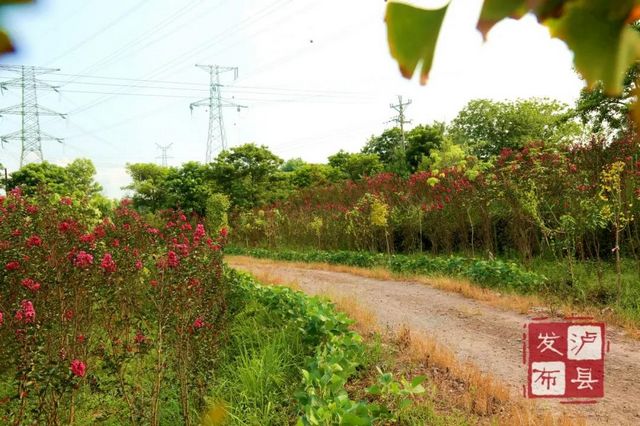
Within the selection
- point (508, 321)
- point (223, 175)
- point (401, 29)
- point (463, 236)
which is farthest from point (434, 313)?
point (223, 175)

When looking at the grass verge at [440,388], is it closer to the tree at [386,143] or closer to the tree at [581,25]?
the tree at [581,25]

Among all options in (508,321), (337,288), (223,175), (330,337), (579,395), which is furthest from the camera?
(223,175)

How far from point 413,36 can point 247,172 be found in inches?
1026

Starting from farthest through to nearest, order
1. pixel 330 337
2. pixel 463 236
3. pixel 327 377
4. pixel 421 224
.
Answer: pixel 421 224, pixel 463 236, pixel 330 337, pixel 327 377

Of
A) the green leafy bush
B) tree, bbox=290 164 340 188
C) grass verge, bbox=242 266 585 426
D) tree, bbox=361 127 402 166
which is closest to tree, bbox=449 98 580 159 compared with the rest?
tree, bbox=361 127 402 166

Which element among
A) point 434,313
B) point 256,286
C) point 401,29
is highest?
point 401,29

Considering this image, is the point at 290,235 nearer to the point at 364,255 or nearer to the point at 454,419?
the point at 364,255

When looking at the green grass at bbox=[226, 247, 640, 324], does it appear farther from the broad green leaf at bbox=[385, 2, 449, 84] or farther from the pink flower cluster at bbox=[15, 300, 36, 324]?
the broad green leaf at bbox=[385, 2, 449, 84]

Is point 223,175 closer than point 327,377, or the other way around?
point 327,377

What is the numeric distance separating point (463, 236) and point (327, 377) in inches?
357

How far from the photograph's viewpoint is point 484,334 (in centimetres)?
546

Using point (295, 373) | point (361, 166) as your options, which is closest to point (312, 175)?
point (361, 166)

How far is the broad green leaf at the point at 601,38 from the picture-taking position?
31cm

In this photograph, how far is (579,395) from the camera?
3.57m
